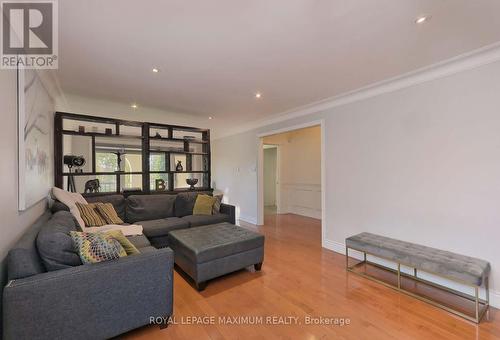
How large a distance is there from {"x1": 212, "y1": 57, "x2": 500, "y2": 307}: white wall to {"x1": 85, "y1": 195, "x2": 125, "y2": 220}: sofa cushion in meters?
3.41

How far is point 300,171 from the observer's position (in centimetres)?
650

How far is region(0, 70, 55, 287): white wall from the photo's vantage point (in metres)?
1.46

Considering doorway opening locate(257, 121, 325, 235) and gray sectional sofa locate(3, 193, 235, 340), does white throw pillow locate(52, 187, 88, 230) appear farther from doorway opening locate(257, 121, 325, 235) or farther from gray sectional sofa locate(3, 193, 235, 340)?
doorway opening locate(257, 121, 325, 235)

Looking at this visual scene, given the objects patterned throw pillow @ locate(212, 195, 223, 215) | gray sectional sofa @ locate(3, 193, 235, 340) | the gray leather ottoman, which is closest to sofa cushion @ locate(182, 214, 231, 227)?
patterned throw pillow @ locate(212, 195, 223, 215)

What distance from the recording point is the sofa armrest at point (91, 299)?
52.1 inches

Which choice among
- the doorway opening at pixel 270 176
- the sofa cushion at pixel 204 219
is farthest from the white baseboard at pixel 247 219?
the doorway opening at pixel 270 176

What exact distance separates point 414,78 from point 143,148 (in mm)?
4315

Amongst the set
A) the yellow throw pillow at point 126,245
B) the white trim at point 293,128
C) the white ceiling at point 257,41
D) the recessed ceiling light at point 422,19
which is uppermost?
the white ceiling at point 257,41

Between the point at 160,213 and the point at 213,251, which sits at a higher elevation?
the point at 160,213

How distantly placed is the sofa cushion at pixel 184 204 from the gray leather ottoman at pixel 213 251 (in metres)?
1.01

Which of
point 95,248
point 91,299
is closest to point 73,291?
point 91,299

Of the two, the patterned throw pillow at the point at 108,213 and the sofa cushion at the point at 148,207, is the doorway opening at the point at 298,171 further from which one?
the patterned throw pillow at the point at 108,213

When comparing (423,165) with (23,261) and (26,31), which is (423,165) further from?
(26,31)

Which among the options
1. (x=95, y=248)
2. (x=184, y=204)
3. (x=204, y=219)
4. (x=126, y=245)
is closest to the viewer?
(x=95, y=248)
